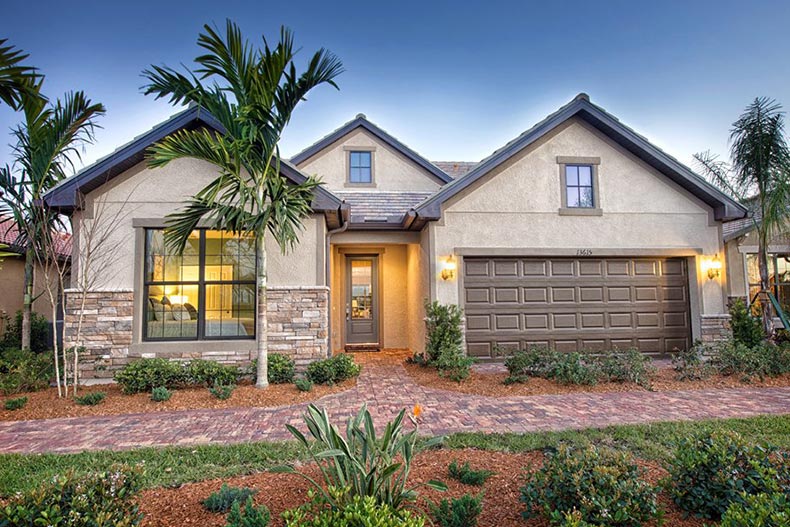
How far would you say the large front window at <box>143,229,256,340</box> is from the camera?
25.0ft

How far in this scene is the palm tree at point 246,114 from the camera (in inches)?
239

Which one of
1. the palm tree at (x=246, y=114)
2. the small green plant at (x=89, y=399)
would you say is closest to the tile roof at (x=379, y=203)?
the palm tree at (x=246, y=114)

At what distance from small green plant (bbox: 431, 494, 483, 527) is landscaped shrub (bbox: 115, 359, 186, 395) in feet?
18.2

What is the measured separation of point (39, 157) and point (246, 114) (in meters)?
5.10

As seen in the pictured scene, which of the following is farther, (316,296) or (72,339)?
(316,296)

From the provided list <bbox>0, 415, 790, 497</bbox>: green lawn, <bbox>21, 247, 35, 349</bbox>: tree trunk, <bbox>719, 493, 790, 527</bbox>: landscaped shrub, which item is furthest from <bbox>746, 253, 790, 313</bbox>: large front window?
<bbox>21, 247, 35, 349</bbox>: tree trunk

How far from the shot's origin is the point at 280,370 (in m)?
6.94

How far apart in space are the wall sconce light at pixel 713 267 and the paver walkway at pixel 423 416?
3.29 metres

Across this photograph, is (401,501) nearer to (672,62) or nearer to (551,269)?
(551,269)

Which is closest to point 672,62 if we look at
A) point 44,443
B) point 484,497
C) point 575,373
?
point 575,373

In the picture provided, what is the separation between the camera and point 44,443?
452 centimetres

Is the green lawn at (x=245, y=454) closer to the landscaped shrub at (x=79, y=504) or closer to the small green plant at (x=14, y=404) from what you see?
the landscaped shrub at (x=79, y=504)

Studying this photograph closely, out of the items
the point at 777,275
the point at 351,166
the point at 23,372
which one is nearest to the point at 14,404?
the point at 23,372

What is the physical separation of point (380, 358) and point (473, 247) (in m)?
3.52
